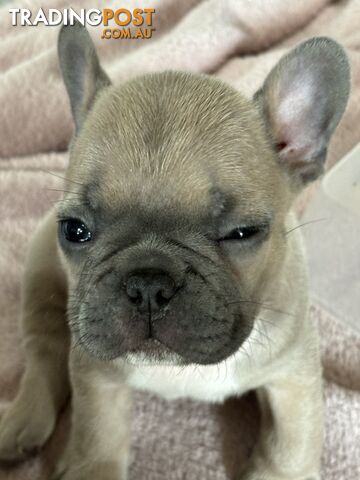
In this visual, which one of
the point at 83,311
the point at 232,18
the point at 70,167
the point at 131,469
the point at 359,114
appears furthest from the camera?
the point at 232,18

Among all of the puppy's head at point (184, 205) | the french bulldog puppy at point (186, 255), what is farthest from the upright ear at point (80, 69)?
the puppy's head at point (184, 205)

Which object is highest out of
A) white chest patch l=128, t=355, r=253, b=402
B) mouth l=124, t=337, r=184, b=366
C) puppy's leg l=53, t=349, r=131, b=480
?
mouth l=124, t=337, r=184, b=366

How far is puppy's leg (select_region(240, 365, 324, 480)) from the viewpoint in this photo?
73.3 inches

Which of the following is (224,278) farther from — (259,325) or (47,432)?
(47,432)

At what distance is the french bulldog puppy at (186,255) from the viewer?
135 centimetres

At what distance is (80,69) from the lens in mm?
1897

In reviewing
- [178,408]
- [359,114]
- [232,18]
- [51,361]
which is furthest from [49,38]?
[178,408]

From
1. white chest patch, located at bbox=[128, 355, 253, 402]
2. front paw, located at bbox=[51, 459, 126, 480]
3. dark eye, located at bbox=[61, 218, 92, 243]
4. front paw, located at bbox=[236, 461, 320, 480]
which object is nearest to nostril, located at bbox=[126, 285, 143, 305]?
dark eye, located at bbox=[61, 218, 92, 243]

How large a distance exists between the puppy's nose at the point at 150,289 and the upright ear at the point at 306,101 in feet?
1.90

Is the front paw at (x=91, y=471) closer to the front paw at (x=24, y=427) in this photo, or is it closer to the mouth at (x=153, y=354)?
the front paw at (x=24, y=427)

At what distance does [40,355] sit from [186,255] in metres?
1.04

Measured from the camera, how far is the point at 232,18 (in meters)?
3.26

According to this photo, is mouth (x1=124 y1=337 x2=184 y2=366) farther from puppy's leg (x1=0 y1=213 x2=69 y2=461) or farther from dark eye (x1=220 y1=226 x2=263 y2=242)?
puppy's leg (x1=0 y1=213 x2=69 y2=461)

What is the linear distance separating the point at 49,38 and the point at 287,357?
241cm
